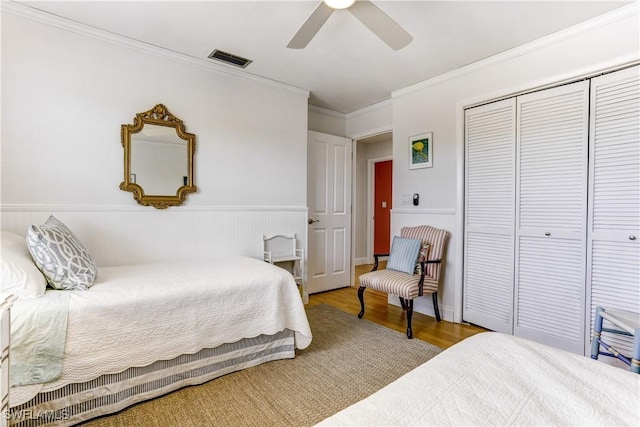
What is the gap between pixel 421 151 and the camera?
3393 mm

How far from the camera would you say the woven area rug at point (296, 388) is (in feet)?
5.43

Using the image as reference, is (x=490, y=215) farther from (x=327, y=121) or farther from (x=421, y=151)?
(x=327, y=121)

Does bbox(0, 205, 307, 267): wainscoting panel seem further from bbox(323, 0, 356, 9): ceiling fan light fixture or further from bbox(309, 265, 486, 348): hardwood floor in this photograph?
bbox(323, 0, 356, 9): ceiling fan light fixture

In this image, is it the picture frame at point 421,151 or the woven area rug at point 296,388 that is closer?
the woven area rug at point 296,388

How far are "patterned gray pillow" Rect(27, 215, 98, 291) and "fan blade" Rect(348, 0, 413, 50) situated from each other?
7.17ft

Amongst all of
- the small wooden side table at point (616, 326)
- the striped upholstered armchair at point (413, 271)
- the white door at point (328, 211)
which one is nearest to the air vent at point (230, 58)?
the white door at point (328, 211)

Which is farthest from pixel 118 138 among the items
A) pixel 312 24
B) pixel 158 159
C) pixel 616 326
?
pixel 616 326

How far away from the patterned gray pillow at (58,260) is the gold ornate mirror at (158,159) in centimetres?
82

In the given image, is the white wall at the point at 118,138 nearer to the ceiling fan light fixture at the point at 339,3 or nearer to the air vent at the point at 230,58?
the air vent at the point at 230,58

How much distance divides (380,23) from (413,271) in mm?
2130

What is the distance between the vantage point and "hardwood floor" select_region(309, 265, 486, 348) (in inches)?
109

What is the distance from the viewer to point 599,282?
2252 millimetres

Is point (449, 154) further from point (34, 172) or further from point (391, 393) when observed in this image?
point (34, 172)

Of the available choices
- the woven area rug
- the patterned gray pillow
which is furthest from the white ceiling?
the woven area rug
